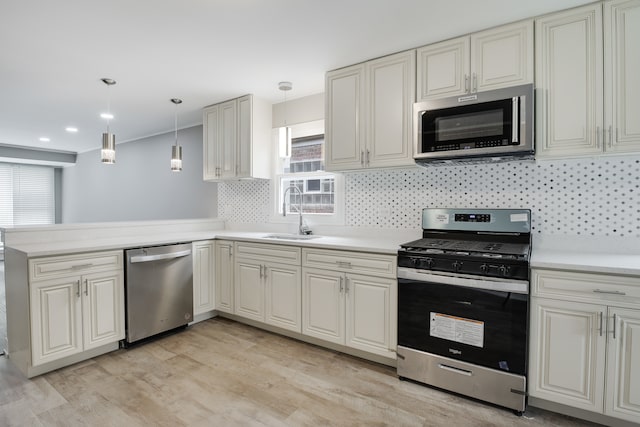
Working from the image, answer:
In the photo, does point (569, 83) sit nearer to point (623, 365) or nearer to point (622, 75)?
point (622, 75)

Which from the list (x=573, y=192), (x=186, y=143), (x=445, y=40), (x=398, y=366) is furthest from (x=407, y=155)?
(x=186, y=143)

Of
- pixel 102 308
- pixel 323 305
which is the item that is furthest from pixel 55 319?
pixel 323 305

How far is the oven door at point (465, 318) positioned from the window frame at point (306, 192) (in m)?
1.23

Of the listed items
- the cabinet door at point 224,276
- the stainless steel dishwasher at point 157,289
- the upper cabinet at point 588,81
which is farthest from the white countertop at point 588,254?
the stainless steel dishwasher at point 157,289

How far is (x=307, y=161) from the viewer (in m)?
3.71

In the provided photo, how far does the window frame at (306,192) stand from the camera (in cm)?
335

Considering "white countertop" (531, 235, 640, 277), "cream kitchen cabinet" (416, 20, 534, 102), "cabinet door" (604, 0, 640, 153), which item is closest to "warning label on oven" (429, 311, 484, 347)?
"white countertop" (531, 235, 640, 277)

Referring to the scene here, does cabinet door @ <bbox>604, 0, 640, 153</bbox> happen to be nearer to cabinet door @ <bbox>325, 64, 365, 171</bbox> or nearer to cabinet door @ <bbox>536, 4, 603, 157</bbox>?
cabinet door @ <bbox>536, 4, 603, 157</bbox>

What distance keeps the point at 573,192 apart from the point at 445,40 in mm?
1381

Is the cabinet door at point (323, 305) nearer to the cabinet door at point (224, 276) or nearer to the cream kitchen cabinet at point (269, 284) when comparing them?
the cream kitchen cabinet at point (269, 284)

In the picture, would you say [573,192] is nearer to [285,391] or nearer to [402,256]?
[402,256]

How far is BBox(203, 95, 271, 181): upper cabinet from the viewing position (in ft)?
11.9

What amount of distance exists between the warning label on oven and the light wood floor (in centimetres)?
38

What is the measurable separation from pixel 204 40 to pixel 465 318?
2.57 metres
